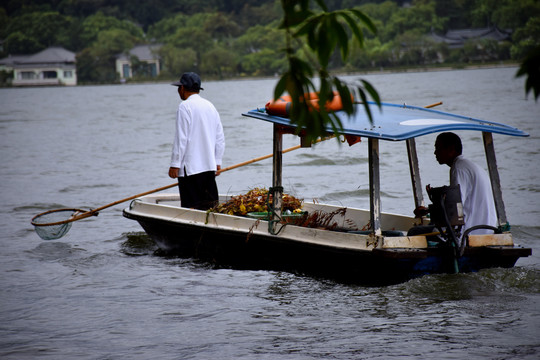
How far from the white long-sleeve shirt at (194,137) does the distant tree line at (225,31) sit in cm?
7420

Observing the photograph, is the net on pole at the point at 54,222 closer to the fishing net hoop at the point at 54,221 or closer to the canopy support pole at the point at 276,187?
the fishing net hoop at the point at 54,221

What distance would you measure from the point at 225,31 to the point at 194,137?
106828 millimetres

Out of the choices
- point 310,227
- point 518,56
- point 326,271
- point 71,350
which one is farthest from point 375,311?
point 518,56

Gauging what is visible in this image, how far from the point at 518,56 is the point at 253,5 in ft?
145

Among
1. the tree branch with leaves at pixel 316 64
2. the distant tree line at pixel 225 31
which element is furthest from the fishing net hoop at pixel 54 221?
the distant tree line at pixel 225 31

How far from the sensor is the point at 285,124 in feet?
22.8

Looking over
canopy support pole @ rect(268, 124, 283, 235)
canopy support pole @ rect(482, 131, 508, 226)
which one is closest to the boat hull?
canopy support pole @ rect(268, 124, 283, 235)

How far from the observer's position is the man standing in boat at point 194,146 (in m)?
8.20

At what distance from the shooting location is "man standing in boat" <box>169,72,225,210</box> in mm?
8195

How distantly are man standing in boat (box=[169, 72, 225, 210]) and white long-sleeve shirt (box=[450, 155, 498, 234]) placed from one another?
2.65 metres

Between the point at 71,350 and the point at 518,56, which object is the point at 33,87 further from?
the point at 71,350

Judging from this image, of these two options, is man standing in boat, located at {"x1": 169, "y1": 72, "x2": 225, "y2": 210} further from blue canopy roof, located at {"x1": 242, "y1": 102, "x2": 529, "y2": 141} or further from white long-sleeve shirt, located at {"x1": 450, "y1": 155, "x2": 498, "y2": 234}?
white long-sleeve shirt, located at {"x1": 450, "y1": 155, "x2": 498, "y2": 234}

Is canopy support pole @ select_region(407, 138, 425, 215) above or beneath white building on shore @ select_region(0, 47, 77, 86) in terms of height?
beneath

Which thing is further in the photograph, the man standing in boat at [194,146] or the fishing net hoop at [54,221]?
the fishing net hoop at [54,221]
